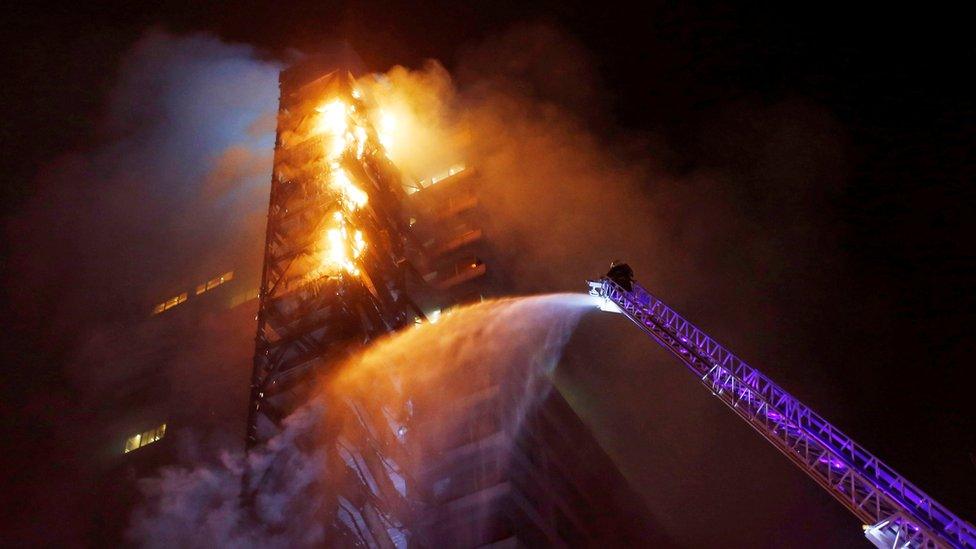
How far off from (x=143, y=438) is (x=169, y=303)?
7.99 m

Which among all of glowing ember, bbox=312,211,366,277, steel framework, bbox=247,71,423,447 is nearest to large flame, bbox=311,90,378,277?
glowing ember, bbox=312,211,366,277

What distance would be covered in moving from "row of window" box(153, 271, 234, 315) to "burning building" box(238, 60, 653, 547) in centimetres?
1240

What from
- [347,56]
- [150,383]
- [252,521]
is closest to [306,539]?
[252,521]

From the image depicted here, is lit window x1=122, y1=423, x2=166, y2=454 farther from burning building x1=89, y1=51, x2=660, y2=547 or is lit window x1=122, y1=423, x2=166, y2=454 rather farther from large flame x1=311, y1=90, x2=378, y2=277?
large flame x1=311, y1=90, x2=378, y2=277

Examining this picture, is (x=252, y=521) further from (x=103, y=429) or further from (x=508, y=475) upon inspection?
(x=103, y=429)

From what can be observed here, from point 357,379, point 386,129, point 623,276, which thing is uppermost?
point 386,129

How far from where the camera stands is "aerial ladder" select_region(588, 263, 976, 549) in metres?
12.2

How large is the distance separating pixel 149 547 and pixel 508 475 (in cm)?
1312

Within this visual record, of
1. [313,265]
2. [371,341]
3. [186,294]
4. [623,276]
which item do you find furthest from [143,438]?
[623,276]

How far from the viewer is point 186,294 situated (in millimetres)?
39312

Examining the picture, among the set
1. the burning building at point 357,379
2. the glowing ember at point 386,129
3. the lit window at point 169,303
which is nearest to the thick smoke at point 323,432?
the burning building at point 357,379

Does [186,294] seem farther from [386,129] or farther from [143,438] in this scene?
[386,129]

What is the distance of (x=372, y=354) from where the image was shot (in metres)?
20.8

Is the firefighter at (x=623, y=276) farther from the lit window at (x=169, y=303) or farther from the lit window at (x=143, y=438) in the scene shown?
the lit window at (x=169, y=303)
